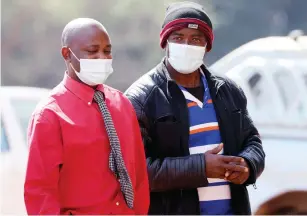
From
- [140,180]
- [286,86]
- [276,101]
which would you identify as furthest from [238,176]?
[286,86]

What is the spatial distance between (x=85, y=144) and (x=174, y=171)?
59 cm

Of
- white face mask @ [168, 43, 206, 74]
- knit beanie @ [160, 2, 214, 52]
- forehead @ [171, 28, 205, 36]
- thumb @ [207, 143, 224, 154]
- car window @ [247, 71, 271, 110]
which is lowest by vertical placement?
thumb @ [207, 143, 224, 154]

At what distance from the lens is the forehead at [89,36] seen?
278cm

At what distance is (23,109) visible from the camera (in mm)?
5824

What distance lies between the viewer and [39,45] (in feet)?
32.8

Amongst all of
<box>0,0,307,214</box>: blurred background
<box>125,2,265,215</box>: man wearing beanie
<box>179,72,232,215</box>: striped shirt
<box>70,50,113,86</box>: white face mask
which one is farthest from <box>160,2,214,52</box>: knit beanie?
<box>0,0,307,214</box>: blurred background

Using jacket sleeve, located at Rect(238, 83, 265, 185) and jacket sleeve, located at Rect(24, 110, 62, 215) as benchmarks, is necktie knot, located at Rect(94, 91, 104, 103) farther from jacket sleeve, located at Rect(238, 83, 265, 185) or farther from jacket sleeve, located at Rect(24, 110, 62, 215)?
jacket sleeve, located at Rect(238, 83, 265, 185)

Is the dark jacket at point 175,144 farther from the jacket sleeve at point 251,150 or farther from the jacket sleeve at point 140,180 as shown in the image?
the jacket sleeve at point 140,180

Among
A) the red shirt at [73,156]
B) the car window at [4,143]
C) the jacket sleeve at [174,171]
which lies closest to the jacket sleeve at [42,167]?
the red shirt at [73,156]

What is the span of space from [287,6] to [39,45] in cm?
336

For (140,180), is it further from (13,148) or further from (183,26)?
(13,148)

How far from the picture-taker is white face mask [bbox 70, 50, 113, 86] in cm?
278

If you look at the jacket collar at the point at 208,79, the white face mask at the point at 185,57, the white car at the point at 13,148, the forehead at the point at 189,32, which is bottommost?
the white car at the point at 13,148

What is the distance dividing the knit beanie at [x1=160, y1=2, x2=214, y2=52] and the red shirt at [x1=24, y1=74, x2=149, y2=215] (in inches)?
22.5
